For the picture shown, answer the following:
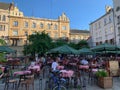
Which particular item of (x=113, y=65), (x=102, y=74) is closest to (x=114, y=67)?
(x=113, y=65)

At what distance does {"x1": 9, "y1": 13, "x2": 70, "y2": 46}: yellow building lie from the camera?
57.4 meters

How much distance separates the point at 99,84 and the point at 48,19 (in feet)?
175

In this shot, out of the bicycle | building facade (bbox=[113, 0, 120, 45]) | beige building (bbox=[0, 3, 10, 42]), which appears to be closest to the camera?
the bicycle

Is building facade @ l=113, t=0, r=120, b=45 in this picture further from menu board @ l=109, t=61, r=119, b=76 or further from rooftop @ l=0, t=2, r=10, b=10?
rooftop @ l=0, t=2, r=10, b=10

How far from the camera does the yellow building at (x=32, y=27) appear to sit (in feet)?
188

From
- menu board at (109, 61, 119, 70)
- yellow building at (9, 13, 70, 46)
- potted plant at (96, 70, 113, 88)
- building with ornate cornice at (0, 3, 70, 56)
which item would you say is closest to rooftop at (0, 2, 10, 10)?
building with ornate cornice at (0, 3, 70, 56)

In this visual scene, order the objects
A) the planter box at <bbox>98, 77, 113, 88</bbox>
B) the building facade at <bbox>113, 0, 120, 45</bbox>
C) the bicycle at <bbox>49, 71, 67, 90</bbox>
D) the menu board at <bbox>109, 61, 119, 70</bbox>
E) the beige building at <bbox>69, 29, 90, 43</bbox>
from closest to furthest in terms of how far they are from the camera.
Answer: the bicycle at <bbox>49, 71, 67, 90</bbox>
the planter box at <bbox>98, 77, 113, 88</bbox>
the menu board at <bbox>109, 61, 119, 70</bbox>
the building facade at <bbox>113, 0, 120, 45</bbox>
the beige building at <bbox>69, 29, 90, 43</bbox>

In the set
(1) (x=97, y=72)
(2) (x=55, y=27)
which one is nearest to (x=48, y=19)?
(2) (x=55, y=27)

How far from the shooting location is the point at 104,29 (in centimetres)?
A: 4509

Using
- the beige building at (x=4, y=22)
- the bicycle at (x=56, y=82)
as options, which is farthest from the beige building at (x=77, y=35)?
the bicycle at (x=56, y=82)

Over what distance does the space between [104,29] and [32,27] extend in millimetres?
25668

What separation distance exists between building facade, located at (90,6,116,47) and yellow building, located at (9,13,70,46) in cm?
1409

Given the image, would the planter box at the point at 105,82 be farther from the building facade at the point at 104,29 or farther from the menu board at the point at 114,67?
the building facade at the point at 104,29

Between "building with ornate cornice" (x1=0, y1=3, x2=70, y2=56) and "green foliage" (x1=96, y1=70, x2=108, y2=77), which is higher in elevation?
"building with ornate cornice" (x1=0, y1=3, x2=70, y2=56)
